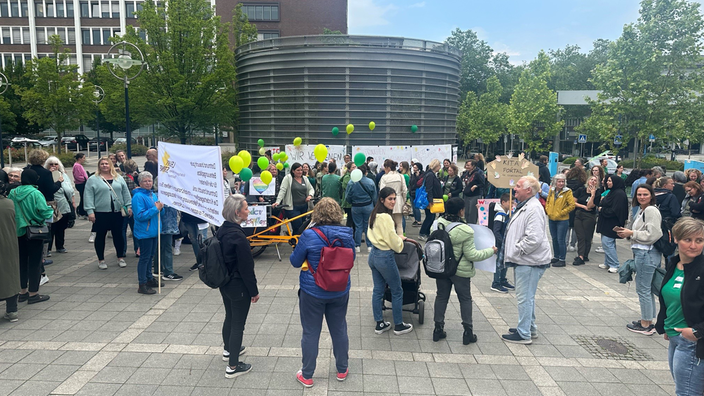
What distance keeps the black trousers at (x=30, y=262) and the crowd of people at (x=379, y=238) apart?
0.04 feet

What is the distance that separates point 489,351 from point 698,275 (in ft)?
8.11

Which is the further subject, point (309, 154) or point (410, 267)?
point (309, 154)

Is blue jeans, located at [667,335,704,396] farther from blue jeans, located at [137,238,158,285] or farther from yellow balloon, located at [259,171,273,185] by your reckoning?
yellow balloon, located at [259,171,273,185]

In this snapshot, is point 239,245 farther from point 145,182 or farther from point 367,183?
point 367,183

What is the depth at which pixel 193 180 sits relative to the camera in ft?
21.0

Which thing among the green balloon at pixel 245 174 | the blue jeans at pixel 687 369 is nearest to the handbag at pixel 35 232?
the green balloon at pixel 245 174

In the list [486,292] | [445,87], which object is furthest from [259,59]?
[486,292]

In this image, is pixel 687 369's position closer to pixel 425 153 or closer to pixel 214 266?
pixel 214 266

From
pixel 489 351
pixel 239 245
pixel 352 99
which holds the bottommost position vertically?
pixel 489 351

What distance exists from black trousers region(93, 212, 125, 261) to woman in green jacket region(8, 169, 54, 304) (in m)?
1.54

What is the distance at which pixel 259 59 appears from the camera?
1902cm

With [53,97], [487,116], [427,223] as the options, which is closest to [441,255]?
[427,223]

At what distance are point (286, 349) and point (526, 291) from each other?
2.89 m

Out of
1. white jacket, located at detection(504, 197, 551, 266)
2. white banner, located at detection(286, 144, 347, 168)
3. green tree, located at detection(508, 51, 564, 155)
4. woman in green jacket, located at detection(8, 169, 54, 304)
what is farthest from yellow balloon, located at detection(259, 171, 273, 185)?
green tree, located at detection(508, 51, 564, 155)
